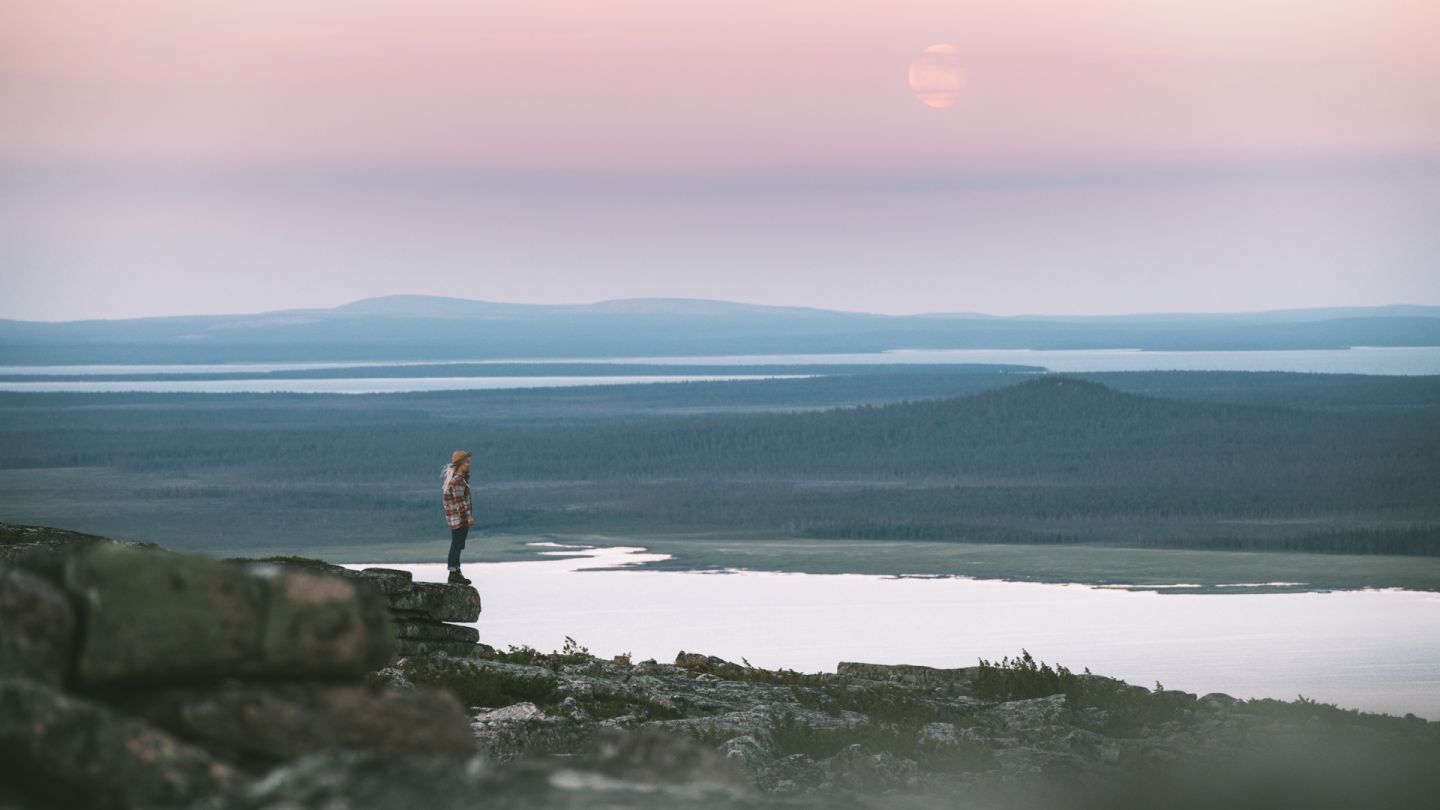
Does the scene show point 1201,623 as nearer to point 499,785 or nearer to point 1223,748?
point 1223,748

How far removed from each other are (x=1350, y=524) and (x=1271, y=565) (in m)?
19.6

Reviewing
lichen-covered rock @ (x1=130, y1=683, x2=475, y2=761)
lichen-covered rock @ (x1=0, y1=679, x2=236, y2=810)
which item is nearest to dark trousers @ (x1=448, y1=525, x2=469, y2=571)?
lichen-covered rock @ (x1=130, y1=683, x2=475, y2=761)

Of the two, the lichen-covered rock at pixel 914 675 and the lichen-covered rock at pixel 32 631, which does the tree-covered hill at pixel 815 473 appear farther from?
the lichen-covered rock at pixel 32 631

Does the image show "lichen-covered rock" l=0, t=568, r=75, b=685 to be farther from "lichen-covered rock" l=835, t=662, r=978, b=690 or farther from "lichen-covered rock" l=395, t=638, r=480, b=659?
"lichen-covered rock" l=835, t=662, r=978, b=690

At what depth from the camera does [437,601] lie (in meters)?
27.8

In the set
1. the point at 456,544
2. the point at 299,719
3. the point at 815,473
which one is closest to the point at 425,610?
the point at 456,544

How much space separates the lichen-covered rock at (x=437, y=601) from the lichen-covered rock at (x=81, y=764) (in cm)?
1842

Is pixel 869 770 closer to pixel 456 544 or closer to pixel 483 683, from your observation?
pixel 483 683

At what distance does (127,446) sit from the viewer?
14375cm

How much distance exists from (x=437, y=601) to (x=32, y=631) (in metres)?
18.4

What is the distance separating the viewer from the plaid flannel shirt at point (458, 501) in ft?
93.8

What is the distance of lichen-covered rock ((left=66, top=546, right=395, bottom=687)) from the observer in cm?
954

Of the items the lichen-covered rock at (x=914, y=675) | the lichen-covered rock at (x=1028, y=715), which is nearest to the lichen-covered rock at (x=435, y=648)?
the lichen-covered rock at (x=914, y=675)

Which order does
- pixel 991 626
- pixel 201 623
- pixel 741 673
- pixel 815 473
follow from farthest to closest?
pixel 815 473
pixel 991 626
pixel 741 673
pixel 201 623
